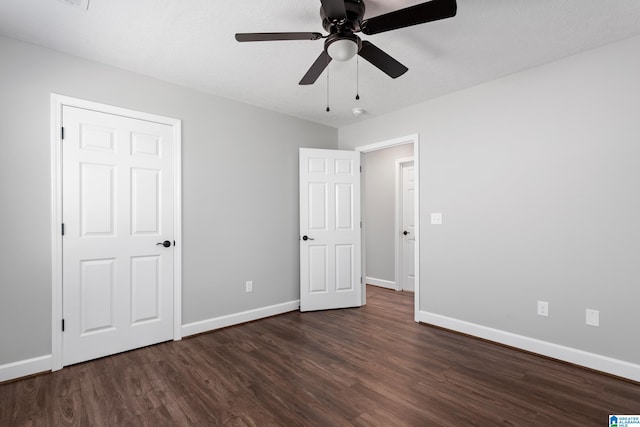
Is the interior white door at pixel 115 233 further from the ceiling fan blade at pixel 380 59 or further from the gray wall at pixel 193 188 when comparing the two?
the ceiling fan blade at pixel 380 59

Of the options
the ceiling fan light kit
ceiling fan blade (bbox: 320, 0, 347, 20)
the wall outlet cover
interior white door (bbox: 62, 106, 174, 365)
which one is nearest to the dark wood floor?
interior white door (bbox: 62, 106, 174, 365)

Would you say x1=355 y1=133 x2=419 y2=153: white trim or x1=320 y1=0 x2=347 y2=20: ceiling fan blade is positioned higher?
x1=320 y1=0 x2=347 y2=20: ceiling fan blade

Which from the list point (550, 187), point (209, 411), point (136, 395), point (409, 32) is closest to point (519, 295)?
point (550, 187)

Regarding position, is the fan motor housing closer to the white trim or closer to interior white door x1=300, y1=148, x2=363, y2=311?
the white trim

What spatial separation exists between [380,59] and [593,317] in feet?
8.62

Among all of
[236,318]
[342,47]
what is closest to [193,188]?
[236,318]

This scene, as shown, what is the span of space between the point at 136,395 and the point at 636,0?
4.18 metres

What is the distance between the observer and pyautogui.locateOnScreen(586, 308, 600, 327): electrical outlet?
250 cm

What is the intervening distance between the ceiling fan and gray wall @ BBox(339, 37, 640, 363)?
156cm

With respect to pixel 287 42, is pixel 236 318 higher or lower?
lower

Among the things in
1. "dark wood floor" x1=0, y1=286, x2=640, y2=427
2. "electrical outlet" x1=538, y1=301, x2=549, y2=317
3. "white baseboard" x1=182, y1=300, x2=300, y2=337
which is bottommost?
"dark wood floor" x1=0, y1=286, x2=640, y2=427

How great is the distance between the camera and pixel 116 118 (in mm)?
2854

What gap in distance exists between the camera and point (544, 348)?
8.97 feet

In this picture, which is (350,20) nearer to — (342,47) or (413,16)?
(342,47)
